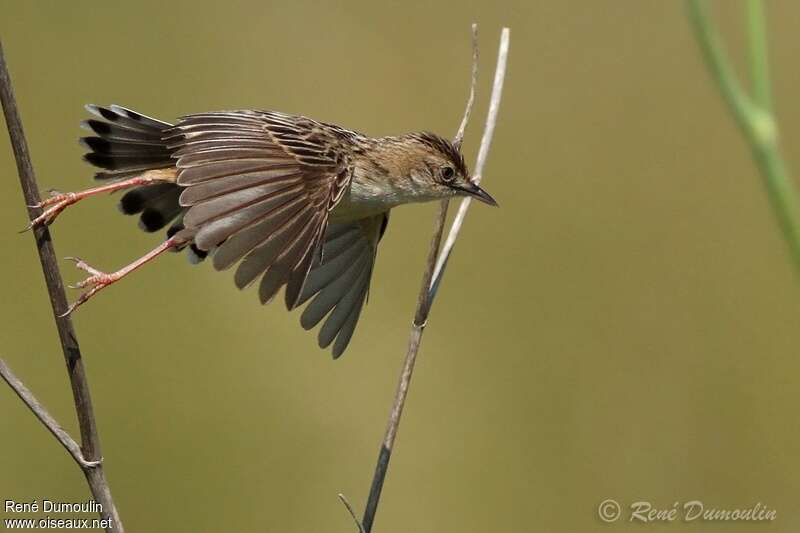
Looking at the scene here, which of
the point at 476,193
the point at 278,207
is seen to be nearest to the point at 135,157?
the point at 278,207

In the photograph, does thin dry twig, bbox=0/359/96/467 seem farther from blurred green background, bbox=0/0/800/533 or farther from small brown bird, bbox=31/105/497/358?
blurred green background, bbox=0/0/800/533

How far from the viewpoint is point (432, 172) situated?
381 centimetres

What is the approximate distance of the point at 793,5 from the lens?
777cm

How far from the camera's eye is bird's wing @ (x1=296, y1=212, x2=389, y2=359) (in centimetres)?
353

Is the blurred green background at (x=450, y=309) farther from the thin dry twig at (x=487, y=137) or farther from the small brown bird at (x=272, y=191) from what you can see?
the thin dry twig at (x=487, y=137)

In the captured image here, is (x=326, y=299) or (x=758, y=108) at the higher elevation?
(x=758, y=108)

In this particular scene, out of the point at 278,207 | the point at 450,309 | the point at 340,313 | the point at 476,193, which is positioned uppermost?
the point at 278,207

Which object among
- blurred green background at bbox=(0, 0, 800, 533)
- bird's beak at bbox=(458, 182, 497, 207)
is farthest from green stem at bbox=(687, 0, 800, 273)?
blurred green background at bbox=(0, 0, 800, 533)

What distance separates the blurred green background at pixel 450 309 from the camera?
526 cm

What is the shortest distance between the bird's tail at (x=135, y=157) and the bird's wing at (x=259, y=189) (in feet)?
0.51

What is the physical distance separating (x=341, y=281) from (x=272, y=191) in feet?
2.43

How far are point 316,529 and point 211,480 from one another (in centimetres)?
55

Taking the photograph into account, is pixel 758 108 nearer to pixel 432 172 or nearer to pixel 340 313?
pixel 340 313

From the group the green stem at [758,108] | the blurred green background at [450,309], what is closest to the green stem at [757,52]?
the green stem at [758,108]
